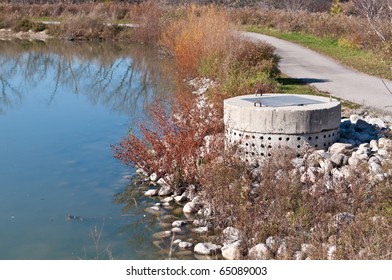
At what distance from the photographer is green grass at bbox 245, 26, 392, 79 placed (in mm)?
18891

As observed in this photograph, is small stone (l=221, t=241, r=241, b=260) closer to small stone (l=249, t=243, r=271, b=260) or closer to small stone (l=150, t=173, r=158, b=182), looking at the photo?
small stone (l=249, t=243, r=271, b=260)

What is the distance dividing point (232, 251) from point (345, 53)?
54.8ft

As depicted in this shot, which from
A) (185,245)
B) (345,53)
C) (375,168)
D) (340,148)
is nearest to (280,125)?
(340,148)

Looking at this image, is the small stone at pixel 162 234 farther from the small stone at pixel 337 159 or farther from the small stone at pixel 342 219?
the small stone at pixel 337 159

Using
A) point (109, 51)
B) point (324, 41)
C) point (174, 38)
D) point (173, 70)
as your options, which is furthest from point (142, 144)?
point (109, 51)

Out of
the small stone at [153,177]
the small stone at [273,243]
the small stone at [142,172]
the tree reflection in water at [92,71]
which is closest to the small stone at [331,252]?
the small stone at [273,243]

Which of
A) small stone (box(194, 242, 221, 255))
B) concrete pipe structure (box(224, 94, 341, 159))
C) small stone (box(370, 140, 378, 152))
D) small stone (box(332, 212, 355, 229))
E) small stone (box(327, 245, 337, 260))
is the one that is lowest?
small stone (box(194, 242, 221, 255))

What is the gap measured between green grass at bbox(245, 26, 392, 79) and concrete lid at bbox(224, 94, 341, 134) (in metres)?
7.55

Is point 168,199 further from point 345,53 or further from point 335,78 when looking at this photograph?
point 345,53

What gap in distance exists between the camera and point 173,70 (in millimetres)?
24016

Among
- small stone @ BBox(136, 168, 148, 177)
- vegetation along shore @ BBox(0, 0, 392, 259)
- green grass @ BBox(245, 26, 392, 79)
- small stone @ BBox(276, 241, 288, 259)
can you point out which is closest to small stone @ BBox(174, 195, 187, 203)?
vegetation along shore @ BBox(0, 0, 392, 259)

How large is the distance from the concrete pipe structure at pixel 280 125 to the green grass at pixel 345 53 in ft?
24.9

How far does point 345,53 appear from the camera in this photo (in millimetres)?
23281

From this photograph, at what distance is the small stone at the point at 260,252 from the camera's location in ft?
24.5
